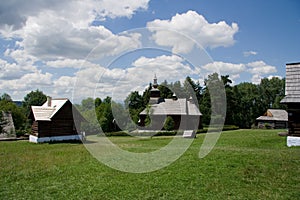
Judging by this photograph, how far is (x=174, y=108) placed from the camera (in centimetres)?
4384

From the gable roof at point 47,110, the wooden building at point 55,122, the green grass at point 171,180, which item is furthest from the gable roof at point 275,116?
the green grass at point 171,180

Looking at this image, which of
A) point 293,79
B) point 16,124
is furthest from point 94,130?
point 293,79

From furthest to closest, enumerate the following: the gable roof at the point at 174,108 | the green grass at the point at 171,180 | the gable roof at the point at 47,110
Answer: the gable roof at the point at 174,108 < the gable roof at the point at 47,110 < the green grass at the point at 171,180

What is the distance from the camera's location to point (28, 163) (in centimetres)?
1439

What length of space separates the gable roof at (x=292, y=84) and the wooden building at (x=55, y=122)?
66.0 feet

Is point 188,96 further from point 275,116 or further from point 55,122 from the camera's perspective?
point 55,122

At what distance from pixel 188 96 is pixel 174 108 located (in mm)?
14984

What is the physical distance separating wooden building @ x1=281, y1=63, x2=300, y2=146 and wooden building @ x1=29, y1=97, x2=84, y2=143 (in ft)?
Result: 66.1

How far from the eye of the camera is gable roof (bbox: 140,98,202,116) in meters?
42.9

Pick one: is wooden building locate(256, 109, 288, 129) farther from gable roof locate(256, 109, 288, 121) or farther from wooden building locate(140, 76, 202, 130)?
wooden building locate(140, 76, 202, 130)

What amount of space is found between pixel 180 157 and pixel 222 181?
4894mm

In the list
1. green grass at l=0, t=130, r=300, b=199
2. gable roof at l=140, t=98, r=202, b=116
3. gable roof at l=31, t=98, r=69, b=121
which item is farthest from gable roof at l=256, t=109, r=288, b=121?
green grass at l=0, t=130, r=300, b=199

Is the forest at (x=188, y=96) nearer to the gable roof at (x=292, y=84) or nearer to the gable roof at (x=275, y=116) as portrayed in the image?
the gable roof at (x=275, y=116)

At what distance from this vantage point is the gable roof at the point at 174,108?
42938mm
